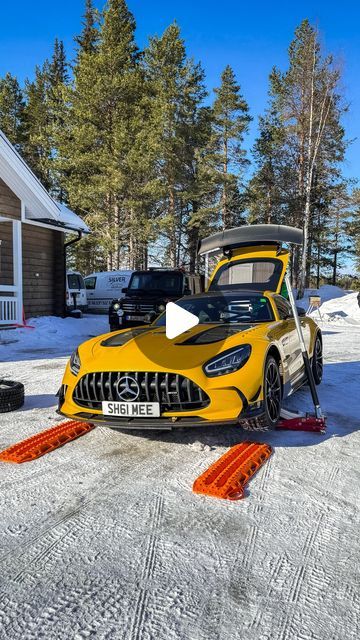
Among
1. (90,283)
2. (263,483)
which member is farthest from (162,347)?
(90,283)

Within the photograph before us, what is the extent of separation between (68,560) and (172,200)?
31661 mm

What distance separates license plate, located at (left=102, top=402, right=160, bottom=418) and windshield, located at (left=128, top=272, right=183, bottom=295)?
30.1 ft

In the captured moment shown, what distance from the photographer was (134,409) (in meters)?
3.68

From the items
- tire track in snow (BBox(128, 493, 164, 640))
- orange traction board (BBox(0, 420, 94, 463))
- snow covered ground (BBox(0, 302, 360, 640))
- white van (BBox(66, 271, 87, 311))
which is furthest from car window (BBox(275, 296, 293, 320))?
white van (BBox(66, 271, 87, 311))

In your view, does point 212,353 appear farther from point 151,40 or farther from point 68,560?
point 151,40

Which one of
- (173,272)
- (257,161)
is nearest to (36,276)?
(173,272)

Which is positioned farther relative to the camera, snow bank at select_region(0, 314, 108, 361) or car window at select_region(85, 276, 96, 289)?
car window at select_region(85, 276, 96, 289)

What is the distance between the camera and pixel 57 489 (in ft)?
10.6

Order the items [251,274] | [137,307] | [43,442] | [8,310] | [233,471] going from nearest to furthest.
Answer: [233,471] → [43,442] → [251,274] → [137,307] → [8,310]

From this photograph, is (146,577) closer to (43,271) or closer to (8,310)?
(8,310)

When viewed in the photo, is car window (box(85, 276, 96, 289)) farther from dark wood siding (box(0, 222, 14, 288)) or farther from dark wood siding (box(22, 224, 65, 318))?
dark wood siding (box(0, 222, 14, 288))

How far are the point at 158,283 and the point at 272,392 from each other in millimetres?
9183

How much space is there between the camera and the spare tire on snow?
17.1 ft

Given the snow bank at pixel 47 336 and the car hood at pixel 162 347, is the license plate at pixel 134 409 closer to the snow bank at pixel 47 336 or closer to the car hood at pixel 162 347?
the car hood at pixel 162 347
